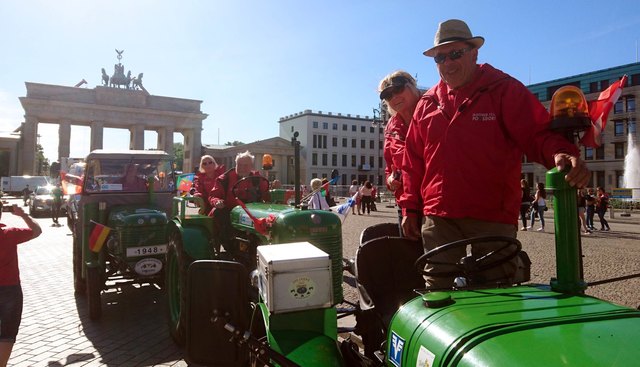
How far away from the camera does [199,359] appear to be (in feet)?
6.78

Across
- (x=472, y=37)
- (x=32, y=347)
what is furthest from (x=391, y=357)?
(x=32, y=347)

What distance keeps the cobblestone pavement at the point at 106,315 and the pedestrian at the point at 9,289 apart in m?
0.77

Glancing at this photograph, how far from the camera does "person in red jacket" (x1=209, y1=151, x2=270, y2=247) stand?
6.02 metres

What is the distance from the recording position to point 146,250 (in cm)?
594

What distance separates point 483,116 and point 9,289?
12.8 feet

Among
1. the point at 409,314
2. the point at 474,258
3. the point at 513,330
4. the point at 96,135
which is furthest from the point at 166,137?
the point at 513,330

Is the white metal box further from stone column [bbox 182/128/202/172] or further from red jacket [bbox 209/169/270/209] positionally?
stone column [bbox 182/128/202/172]

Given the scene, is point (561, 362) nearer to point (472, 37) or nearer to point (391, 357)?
point (391, 357)

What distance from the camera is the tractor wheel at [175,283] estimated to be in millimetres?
4742

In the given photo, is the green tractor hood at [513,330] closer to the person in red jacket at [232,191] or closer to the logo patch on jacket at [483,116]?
the logo patch on jacket at [483,116]

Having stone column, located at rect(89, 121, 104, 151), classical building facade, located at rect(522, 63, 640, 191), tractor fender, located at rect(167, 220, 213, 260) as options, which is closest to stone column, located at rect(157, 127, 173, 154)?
stone column, located at rect(89, 121, 104, 151)

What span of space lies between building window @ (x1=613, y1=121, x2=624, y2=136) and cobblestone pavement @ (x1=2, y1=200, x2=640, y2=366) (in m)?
56.2

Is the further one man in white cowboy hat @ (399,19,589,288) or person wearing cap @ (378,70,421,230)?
person wearing cap @ (378,70,421,230)

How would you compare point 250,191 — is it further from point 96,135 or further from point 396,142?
point 96,135
